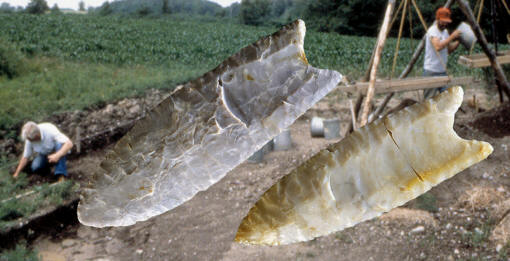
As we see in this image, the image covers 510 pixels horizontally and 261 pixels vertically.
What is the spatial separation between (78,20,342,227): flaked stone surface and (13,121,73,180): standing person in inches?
167

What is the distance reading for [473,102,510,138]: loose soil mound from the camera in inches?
196

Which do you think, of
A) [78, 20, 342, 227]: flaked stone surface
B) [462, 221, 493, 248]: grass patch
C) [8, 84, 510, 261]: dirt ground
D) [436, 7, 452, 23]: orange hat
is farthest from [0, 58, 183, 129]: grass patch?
[78, 20, 342, 227]: flaked stone surface

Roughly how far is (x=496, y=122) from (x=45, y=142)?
5.23 meters

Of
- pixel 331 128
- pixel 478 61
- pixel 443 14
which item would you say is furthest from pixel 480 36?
pixel 331 128

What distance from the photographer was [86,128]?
247 inches

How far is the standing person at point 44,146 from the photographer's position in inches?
179

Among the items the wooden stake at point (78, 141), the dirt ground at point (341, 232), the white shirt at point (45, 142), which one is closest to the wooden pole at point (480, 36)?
the dirt ground at point (341, 232)

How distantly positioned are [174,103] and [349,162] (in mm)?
357

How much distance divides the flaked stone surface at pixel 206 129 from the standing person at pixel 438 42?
402 centimetres

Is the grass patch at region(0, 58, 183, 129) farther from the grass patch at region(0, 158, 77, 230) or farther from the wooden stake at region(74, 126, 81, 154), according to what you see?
the grass patch at region(0, 158, 77, 230)

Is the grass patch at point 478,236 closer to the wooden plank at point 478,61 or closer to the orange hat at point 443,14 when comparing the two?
the wooden plank at point 478,61

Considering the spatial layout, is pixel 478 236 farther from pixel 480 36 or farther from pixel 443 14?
pixel 443 14

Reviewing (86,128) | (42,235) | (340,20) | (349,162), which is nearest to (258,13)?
(340,20)

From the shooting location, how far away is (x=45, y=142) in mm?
4746
